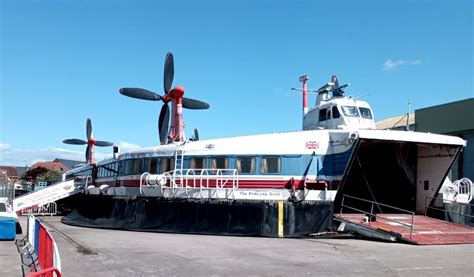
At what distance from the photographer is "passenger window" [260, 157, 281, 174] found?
687 inches

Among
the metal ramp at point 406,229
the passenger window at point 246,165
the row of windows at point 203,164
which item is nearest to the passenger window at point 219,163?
the row of windows at point 203,164

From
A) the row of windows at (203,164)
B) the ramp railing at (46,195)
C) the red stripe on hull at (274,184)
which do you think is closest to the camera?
the red stripe on hull at (274,184)

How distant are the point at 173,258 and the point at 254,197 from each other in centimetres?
740

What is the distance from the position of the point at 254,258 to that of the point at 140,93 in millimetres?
15907

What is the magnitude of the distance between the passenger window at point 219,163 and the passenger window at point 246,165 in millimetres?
534

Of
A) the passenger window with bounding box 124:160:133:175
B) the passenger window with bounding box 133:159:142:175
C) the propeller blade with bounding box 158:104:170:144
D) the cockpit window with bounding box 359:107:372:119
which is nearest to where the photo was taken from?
the cockpit window with bounding box 359:107:372:119

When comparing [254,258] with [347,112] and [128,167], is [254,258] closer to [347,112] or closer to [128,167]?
[347,112]

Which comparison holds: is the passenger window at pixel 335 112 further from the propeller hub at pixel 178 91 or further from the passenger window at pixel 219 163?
the propeller hub at pixel 178 91

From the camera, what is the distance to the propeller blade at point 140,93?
2426 centimetres

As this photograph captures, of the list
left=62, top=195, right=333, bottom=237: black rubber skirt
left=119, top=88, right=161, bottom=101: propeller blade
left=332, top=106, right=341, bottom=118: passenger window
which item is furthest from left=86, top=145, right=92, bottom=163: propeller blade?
left=332, top=106, right=341, bottom=118: passenger window

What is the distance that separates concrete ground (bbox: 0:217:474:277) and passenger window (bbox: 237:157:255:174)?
3.90 metres

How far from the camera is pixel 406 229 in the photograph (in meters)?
15.0

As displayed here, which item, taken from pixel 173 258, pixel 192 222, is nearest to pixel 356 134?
pixel 192 222

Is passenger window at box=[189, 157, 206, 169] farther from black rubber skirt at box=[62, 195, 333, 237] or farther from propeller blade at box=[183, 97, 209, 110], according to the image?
propeller blade at box=[183, 97, 209, 110]
